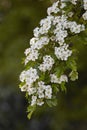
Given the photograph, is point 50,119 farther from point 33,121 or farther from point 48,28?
point 48,28

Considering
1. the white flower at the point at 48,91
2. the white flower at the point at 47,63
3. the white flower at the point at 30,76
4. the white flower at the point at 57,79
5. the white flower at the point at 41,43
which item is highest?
the white flower at the point at 41,43

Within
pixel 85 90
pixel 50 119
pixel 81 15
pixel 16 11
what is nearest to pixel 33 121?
pixel 50 119

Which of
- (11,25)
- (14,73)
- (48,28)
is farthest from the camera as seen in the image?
(11,25)

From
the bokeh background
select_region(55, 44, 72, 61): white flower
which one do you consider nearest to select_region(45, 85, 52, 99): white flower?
select_region(55, 44, 72, 61): white flower

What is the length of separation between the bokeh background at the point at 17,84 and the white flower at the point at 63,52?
356 cm

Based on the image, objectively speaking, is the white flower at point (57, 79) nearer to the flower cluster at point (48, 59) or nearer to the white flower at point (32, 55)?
the flower cluster at point (48, 59)

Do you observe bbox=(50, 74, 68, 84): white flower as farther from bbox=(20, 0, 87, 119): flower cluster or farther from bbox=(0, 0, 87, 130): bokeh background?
bbox=(0, 0, 87, 130): bokeh background

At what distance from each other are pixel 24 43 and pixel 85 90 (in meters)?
Answer: 0.91

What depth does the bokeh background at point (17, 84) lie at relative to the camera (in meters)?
6.49

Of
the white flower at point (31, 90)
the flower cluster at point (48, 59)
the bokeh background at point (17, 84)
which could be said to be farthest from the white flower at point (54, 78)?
the bokeh background at point (17, 84)

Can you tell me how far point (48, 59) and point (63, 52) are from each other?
80 millimetres

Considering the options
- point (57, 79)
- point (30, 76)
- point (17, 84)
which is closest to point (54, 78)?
point (57, 79)

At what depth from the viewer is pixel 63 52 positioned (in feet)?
8.81

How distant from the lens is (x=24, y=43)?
6.49 meters
